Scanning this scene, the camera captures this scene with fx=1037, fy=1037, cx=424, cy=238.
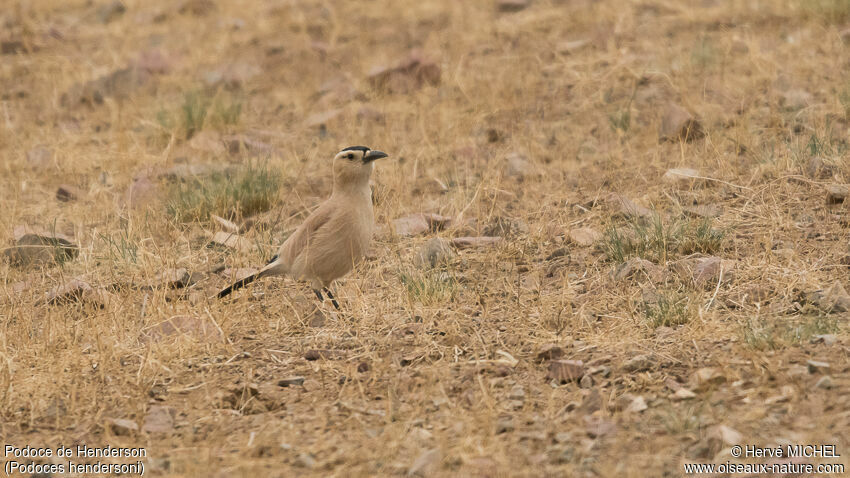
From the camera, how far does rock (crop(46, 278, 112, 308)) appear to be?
560 centimetres

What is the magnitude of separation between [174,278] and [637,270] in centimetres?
258

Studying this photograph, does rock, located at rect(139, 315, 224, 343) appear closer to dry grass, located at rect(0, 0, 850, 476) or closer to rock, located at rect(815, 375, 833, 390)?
dry grass, located at rect(0, 0, 850, 476)

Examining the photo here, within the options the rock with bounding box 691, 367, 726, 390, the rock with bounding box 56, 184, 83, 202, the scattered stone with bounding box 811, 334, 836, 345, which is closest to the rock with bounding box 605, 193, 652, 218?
the scattered stone with bounding box 811, 334, 836, 345

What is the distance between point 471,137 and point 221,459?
4523mm

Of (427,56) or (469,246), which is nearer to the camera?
(469,246)

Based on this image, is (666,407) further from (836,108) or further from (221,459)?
(836,108)

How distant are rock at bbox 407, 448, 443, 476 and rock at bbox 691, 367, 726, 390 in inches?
44.2

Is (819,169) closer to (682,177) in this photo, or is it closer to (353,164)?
(682,177)

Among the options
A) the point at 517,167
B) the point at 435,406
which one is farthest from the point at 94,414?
the point at 517,167

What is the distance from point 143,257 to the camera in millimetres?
6117

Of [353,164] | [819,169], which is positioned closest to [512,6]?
[819,169]

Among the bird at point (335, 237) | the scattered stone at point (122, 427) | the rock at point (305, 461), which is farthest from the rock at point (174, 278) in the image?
the rock at point (305, 461)

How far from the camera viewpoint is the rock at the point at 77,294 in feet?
18.4

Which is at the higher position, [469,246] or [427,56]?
[427,56]
